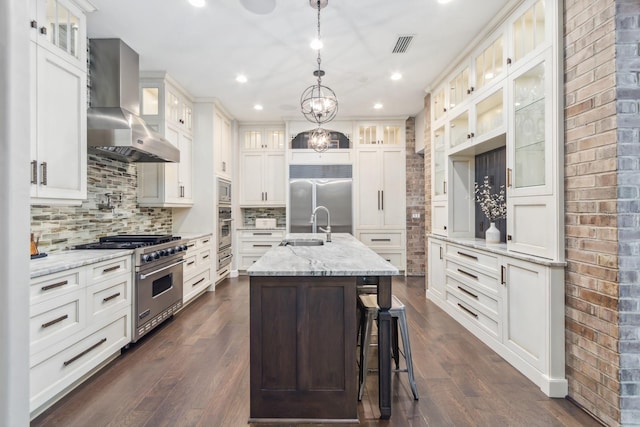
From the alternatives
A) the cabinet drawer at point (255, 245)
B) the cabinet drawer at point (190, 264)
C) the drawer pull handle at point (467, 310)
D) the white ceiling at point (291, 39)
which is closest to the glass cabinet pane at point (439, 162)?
the white ceiling at point (291, 39)

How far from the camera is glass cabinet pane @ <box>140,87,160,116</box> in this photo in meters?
4.15

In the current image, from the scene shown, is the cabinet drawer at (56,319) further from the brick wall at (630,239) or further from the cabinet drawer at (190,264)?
the brick wall at (630,239)

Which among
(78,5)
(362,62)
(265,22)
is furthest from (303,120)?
(78,5)

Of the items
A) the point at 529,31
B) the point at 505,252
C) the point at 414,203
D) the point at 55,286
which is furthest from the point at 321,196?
the point at 55,286

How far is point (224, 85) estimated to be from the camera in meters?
4.50

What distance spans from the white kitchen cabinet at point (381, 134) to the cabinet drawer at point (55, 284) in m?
4.67

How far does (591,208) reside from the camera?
1.99 metres

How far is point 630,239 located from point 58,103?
144 inches

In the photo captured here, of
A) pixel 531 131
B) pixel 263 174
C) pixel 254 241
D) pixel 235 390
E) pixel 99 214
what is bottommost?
pixel 235 390

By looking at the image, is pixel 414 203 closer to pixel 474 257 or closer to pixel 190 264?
pixel 474 257

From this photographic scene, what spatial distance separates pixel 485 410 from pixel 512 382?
0.47m

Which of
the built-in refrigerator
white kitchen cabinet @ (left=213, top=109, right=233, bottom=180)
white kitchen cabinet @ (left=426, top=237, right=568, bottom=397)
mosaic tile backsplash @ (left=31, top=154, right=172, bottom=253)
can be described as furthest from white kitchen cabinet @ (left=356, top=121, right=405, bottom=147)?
mosaic tile backsplash @ (left=31, top=154, right=172, bottom=253)

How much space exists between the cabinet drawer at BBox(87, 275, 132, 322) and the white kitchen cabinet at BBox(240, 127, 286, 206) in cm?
354

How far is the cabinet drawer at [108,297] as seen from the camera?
246cm
